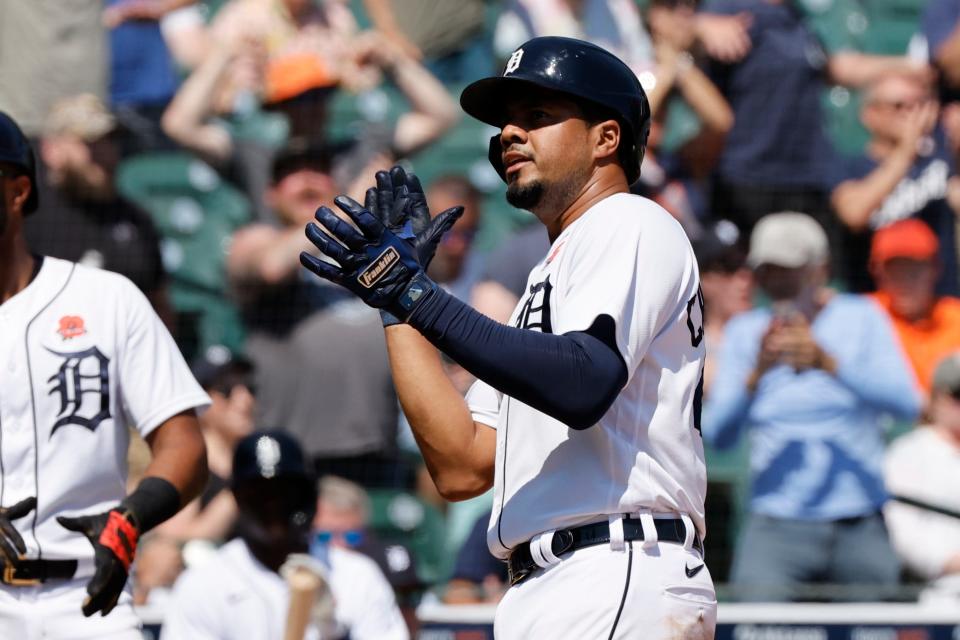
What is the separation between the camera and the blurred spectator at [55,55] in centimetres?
763

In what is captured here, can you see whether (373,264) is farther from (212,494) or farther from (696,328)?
(212,494)

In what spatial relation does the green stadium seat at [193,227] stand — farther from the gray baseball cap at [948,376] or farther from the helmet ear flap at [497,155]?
the helmet ear flap at [497,155]

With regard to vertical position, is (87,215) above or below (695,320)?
above

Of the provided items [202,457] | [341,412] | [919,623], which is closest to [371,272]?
[202,457]

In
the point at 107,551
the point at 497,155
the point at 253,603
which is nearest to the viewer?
the point at 497,155

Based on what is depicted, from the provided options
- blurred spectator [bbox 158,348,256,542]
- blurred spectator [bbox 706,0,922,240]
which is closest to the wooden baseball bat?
blurred spectator [bbox 158,348,256,542]

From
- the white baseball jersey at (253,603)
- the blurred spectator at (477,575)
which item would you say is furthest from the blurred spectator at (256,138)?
the white baseball jersey at (253,603)

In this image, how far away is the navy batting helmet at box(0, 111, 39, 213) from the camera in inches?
141

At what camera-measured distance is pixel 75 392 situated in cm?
348

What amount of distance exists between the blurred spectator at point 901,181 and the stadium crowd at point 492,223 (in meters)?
0.01

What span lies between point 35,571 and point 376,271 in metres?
1.32

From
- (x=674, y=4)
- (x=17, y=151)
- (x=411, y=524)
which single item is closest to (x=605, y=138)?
(x=17, y=151)

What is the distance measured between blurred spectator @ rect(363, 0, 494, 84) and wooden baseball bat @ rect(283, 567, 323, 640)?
363 centimetres

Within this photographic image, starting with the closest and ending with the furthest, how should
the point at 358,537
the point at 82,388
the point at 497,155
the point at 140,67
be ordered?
1. the point at 497,155
2. the point at 82,388
3. the point at 358,537
4. the point at 140,67
